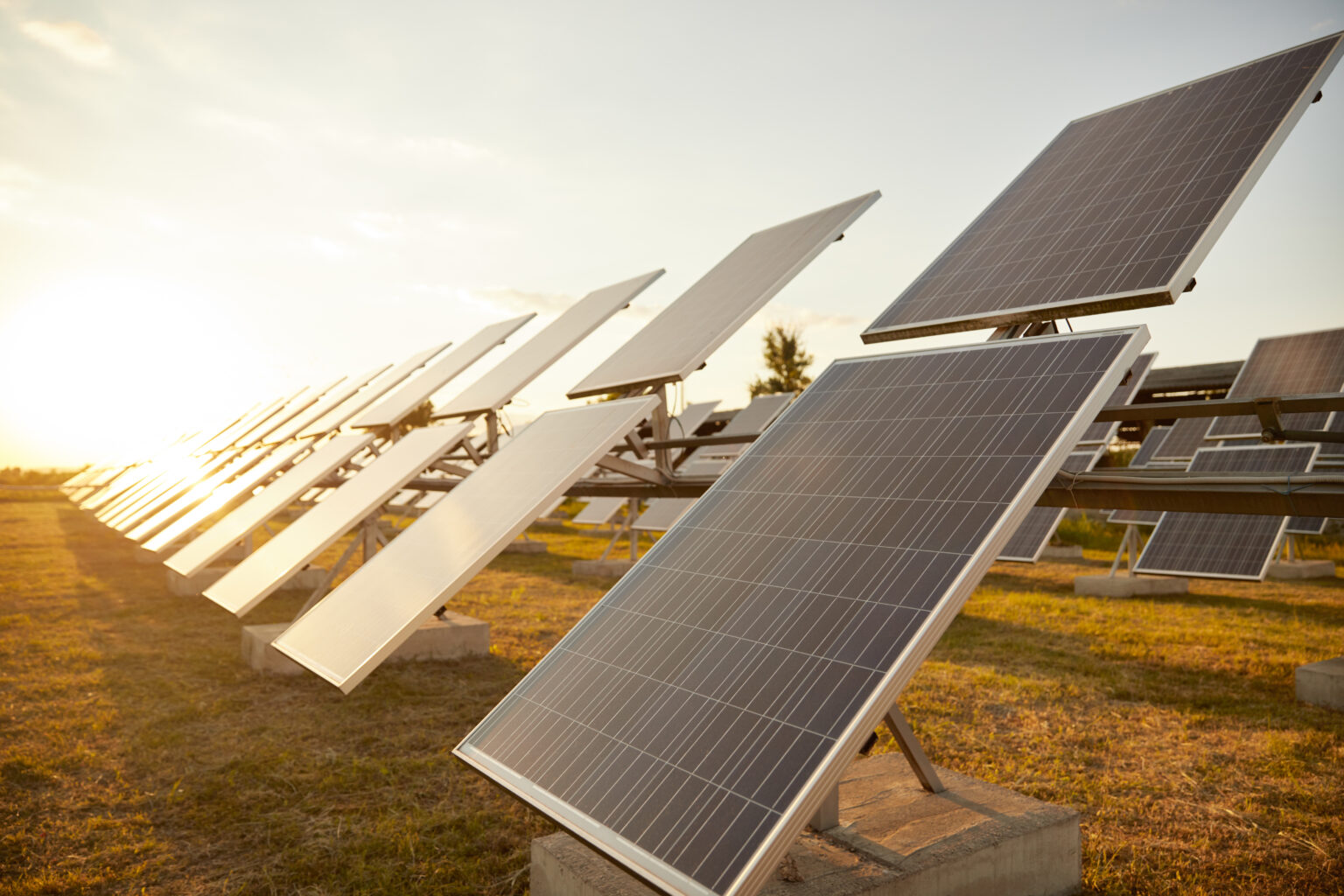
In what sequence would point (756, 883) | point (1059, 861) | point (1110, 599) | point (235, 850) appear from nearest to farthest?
point (756, 883), point (1059, 861), point (235, 850), point (1110, 599)

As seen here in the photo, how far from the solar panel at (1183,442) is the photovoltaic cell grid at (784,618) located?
1577 centimetres

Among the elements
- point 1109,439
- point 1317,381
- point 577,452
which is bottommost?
point 577,452

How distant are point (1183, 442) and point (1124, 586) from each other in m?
4.12

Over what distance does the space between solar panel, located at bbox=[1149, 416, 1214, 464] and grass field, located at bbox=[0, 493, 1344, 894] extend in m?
4.74

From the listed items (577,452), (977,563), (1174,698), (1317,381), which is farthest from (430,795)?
(1317,381)

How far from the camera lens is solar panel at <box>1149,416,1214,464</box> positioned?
18.2 metres

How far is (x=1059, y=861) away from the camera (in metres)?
5.01

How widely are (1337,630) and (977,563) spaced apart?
13213 millimetres

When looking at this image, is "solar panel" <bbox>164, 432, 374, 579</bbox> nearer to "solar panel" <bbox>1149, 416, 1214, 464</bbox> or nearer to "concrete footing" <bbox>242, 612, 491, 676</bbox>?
"concrete footing" <bbox>242, 612, 491, 676</bbox>

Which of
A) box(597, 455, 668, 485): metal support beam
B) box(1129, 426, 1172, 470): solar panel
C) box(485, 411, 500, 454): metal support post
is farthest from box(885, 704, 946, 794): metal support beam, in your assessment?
box(1129, 426, 1172, 470): solar panel

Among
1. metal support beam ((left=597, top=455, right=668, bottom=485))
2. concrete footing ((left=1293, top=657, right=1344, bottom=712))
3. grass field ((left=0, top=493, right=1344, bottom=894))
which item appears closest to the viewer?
grass field ((left=0, top=493, right=1344, bottom=894))

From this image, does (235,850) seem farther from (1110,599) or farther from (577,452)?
(1110,599)

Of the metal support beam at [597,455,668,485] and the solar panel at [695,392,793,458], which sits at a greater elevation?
the solar panel at [695,392,793,458]

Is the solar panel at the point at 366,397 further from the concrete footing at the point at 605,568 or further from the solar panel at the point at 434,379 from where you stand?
the concrete footing at the point at 605,568
